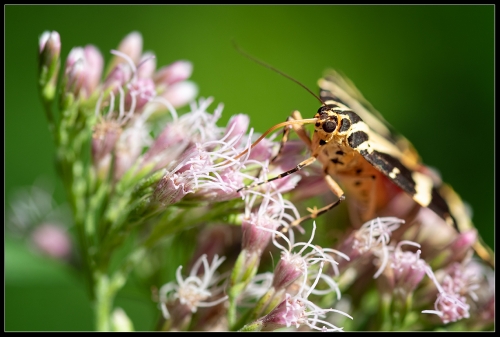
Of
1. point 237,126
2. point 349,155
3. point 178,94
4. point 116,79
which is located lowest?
point 349,155

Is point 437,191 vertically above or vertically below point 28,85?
below

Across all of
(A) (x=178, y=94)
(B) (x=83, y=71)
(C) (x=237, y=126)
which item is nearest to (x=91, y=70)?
(B) (x=83, y=71)

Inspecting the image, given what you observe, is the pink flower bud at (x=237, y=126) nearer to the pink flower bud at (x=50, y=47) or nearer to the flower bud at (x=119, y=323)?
the pink flower bud at (x=50, y=47)

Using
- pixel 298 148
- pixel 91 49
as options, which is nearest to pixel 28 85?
pixel 91 49

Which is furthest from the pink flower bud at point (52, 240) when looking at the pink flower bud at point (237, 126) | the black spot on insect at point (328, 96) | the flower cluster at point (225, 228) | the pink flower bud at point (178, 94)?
the black spot on insect at point (328, 96)

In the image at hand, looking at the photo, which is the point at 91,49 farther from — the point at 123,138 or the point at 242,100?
the point at 242,100

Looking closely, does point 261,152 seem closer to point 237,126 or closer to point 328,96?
point 237,126

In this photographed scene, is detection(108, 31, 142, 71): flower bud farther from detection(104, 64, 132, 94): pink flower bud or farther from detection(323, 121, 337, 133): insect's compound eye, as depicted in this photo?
detection(323, 121, 337, 133): insect's compound eye
